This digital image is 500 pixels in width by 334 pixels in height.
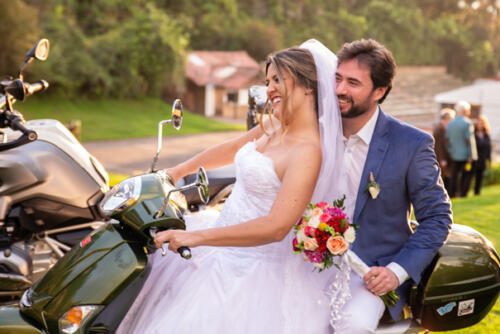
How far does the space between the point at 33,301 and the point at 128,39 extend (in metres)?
22.6

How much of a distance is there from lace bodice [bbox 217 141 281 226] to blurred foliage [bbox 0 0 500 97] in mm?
16950

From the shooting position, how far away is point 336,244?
2.12 m

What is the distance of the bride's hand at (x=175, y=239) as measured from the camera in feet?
7.01

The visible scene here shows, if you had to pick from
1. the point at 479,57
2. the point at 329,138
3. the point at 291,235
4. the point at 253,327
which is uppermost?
the point at 329,138

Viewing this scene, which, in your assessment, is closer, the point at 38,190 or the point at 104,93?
the point at 38,190

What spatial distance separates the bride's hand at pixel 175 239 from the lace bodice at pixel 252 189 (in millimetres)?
364

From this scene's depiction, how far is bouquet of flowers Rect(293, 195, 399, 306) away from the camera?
2127 mm

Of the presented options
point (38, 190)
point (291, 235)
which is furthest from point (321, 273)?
point (38, 190)

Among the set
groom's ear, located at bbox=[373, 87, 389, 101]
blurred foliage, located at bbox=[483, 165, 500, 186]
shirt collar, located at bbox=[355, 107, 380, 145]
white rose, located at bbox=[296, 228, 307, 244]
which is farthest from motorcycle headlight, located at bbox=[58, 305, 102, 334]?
blurred foliage, located at bbox=[483, 165, 500, 186]

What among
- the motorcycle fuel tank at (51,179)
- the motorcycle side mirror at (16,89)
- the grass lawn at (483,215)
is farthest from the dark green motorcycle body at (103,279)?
the grass lawn at (483,215)

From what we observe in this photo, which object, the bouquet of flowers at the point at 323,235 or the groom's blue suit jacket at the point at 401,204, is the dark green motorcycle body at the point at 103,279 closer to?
the bouquet of flowers at the point at 323,235

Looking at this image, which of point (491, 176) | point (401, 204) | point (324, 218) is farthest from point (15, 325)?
point (491, 176)

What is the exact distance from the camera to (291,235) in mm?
2441

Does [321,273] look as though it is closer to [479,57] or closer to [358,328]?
[358,328]
